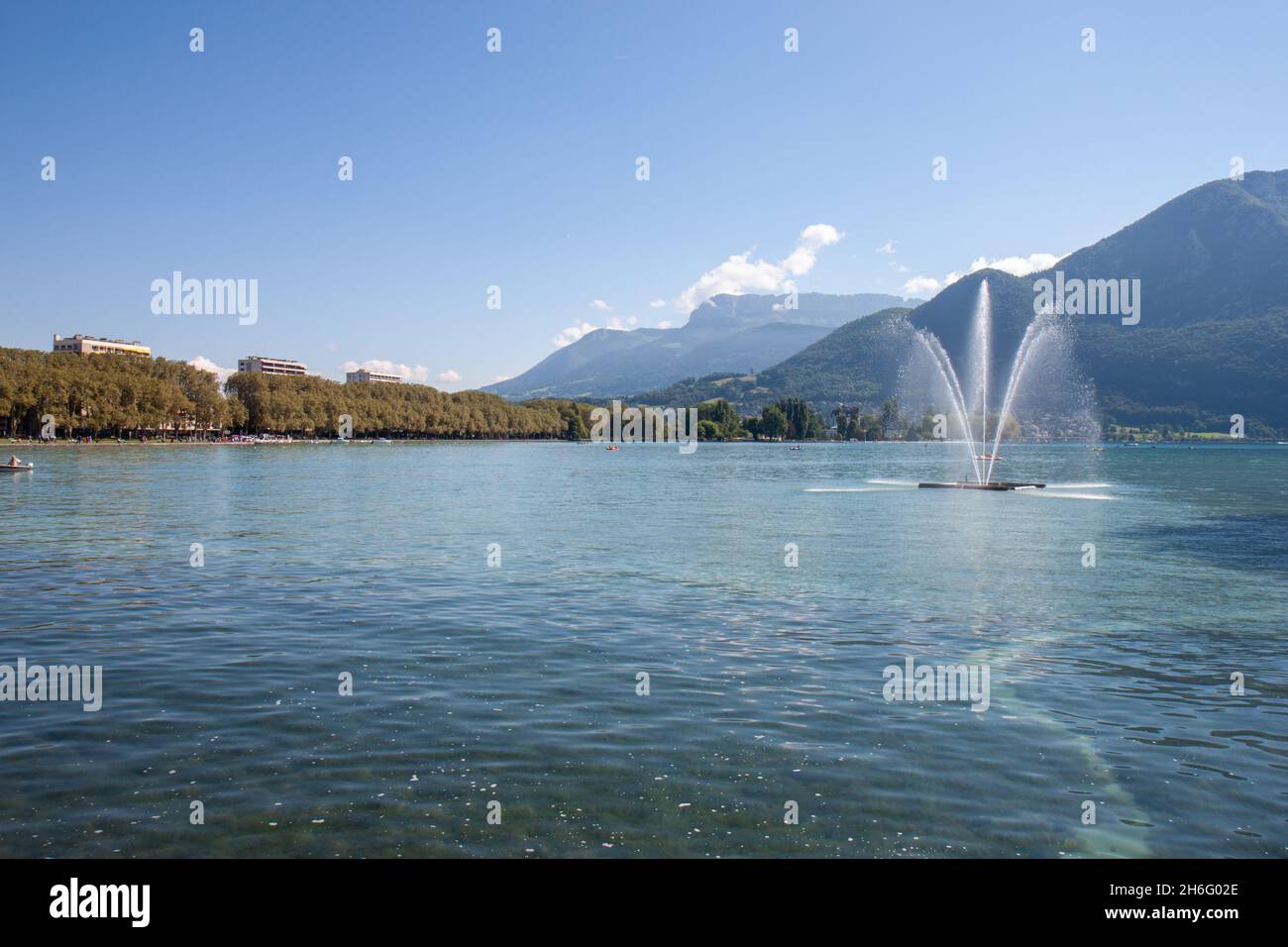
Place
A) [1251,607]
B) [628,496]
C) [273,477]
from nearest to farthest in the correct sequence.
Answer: [1251,607] < [628,496] < [273,477]

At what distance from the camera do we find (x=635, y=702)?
16250 millimetres

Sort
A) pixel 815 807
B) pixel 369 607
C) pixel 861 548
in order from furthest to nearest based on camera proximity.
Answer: pixel 861 548, pixel 369 607, pixel 815 807

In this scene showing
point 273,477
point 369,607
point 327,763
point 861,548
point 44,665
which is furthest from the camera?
point 273,477

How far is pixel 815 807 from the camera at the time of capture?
11.6m

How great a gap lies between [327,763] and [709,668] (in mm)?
8270

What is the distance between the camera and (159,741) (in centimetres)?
1398

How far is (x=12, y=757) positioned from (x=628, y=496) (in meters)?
62.8

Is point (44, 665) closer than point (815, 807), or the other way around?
point (815, 807)

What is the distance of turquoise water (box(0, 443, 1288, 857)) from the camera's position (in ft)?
36.2

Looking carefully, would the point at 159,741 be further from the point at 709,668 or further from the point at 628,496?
the point at 628,496

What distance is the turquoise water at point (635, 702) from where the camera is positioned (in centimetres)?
1104

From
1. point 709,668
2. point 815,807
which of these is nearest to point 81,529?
point 709,668
